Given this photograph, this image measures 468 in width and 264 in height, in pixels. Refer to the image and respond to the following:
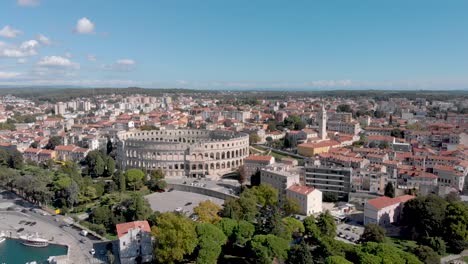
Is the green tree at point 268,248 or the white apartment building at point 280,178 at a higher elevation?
the white apartment building at point 280,178

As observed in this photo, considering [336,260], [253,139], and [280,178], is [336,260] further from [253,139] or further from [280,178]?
[253,139]

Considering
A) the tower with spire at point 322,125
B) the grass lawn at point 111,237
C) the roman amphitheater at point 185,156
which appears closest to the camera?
the grass lawn at point 111,237

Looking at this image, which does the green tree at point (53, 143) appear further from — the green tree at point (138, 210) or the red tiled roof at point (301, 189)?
the red tiled roof at point (301, 189)

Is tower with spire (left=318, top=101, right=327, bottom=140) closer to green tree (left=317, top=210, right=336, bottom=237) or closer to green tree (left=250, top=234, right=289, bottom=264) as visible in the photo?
green tree (left=317, top=210, right=336, bottom=237)

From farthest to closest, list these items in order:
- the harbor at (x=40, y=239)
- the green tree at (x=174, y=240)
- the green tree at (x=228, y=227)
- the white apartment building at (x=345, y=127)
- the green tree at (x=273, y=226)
Result: 1. the white apartment building at (x=345, y=127)
2. the harbor at (x=40, y=239)
3. the green tree at (x=228, y=227)
4. the green tree at (x=273, y=226)
5. the green tree at (x=174, y=240)

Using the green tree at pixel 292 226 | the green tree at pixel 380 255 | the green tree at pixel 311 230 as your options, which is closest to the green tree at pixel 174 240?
the green tree at pixel 292 226

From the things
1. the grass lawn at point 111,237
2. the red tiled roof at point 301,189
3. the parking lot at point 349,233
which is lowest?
the grass lawn at point 111,237

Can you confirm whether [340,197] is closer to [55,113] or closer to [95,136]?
[95,136]
